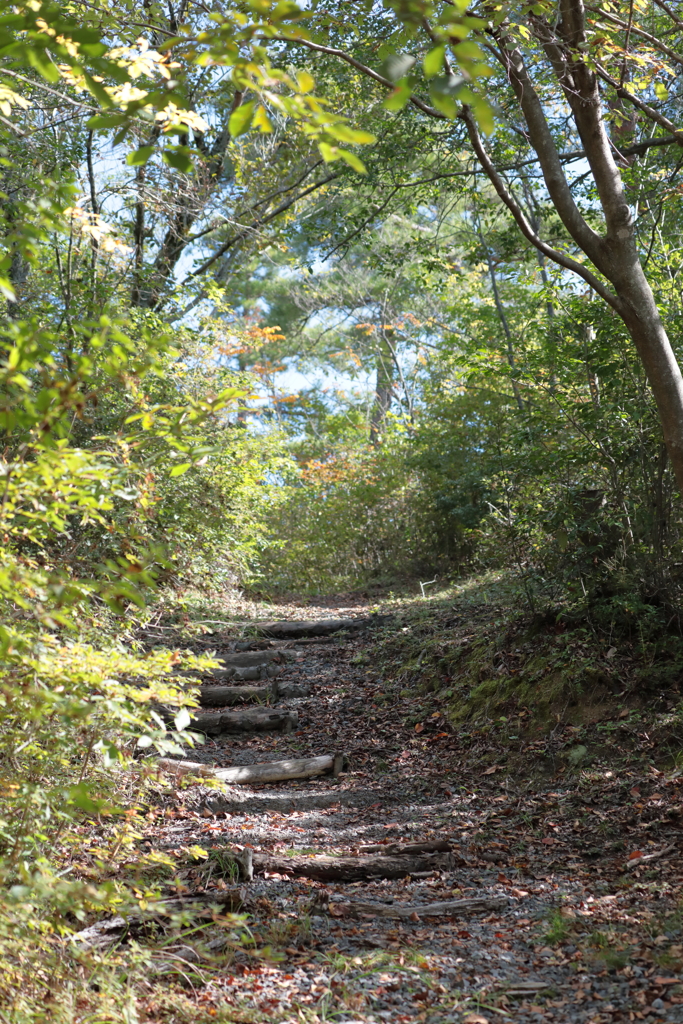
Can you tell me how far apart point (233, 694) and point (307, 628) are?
6.85ft

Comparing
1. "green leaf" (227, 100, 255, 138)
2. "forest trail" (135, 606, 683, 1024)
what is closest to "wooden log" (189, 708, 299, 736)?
"forest trail" (135, 606, 683, 1024)

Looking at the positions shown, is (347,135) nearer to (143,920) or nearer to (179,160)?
(179,160)

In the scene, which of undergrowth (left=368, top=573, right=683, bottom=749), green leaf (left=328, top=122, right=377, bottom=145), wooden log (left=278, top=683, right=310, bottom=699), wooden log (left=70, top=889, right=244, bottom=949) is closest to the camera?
green leaf (left=328, top=122, right=377, bottom=145)

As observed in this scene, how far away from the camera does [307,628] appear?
8609mm

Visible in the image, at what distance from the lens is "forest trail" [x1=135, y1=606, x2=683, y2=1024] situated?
269 cm

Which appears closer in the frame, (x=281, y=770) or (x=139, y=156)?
(x=139, y=156)

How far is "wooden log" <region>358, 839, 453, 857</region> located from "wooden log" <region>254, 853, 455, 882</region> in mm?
57

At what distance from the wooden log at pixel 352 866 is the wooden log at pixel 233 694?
285 centimetres

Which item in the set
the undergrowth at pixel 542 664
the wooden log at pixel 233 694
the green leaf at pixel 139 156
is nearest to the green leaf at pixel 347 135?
the green leaf at pixel 139 156

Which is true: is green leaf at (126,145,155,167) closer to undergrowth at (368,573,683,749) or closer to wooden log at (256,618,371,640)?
undergrowth at (368,573,683,749)

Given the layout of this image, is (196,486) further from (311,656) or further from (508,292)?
(508,292)

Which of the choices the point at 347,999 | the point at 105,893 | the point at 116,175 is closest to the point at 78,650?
the point at 105,893

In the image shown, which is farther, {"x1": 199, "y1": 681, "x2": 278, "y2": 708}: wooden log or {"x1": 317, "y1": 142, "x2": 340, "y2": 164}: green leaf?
{"x1": 199, "y1": 681, "x2": 278, "y2": 708}: wooden log

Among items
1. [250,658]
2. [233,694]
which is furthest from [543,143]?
[250,658]
